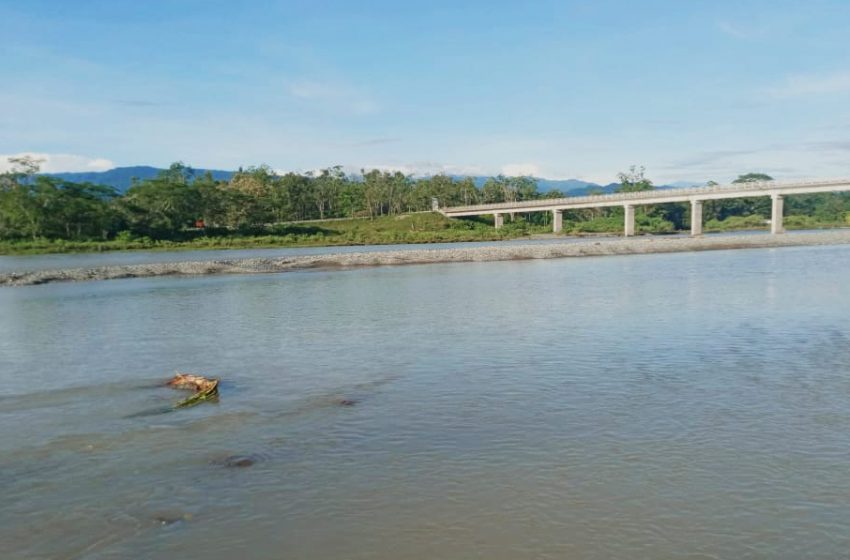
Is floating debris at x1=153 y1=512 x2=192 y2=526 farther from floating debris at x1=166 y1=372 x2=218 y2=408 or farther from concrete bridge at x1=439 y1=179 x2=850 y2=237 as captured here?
concrete bridge at x1=439 y1=179 x2=850 y2=237

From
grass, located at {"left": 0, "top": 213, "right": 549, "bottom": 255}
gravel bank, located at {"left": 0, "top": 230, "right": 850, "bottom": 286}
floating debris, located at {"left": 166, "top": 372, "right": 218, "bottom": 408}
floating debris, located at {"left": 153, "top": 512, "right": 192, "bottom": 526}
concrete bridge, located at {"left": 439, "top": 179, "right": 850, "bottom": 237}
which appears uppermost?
concrete bridge, located at {"left": 439, "top": 179, "right": 850, "bottom": 237}

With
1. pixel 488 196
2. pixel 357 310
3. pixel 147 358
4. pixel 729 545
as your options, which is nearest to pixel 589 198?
pixel 488 196

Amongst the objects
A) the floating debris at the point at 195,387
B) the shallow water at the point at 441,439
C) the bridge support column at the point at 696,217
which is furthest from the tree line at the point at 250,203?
the floating debris at the point at 195,387

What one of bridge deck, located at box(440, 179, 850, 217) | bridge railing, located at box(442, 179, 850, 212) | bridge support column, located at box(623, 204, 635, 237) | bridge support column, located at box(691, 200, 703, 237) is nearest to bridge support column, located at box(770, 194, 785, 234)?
bridge deck, located at box(440, 179, 850, 217)

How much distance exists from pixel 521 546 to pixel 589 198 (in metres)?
109

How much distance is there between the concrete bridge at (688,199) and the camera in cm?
8425

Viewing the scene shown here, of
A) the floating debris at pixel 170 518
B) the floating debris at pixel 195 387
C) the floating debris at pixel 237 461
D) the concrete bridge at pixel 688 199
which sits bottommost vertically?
the floating debris at pixel 170 518

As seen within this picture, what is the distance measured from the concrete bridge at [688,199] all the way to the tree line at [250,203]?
1543 centimetres

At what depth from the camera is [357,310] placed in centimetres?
2638

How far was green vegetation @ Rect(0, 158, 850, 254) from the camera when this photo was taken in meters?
80.8

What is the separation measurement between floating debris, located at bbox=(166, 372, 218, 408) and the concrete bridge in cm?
8630

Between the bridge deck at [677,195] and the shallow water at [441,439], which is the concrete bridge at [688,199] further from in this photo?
the shallow water at [441,439]

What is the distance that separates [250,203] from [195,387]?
294 ft

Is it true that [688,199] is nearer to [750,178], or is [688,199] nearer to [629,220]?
[629,220]
